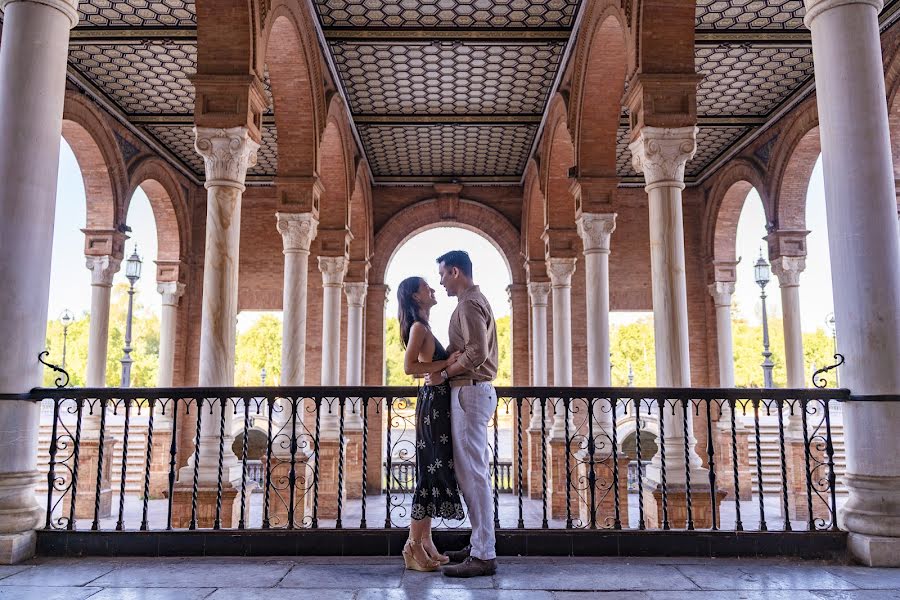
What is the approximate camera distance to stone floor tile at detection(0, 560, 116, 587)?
10.9 ft

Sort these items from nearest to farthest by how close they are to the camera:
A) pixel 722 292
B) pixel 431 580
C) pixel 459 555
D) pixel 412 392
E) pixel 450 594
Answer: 1. pixel 450 594
2. pixel 431 580
3. pixel 459 555
4. pixel 412 392
5. pixel 722 292

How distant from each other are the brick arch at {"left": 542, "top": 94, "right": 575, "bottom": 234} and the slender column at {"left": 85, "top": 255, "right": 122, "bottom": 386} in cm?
806

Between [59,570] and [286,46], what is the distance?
658cm

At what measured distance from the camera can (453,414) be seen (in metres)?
3.53

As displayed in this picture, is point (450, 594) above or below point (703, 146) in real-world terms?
below

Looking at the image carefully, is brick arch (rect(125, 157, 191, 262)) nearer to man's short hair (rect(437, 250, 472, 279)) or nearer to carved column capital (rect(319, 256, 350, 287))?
carved column capital (rect(319, 256, 350, 287))

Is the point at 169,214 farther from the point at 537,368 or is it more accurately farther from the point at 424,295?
the point at 424,295

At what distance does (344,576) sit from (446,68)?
8429 millimetres

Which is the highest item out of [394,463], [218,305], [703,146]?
[703,146]

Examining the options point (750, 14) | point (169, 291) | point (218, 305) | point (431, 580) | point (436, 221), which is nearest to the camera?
point (431, 580)

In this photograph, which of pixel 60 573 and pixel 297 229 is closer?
pixel 60 573

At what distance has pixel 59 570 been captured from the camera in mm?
3568

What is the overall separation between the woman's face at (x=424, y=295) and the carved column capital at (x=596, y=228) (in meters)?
6.30

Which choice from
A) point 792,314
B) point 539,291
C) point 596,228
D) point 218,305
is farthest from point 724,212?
point 218,305
